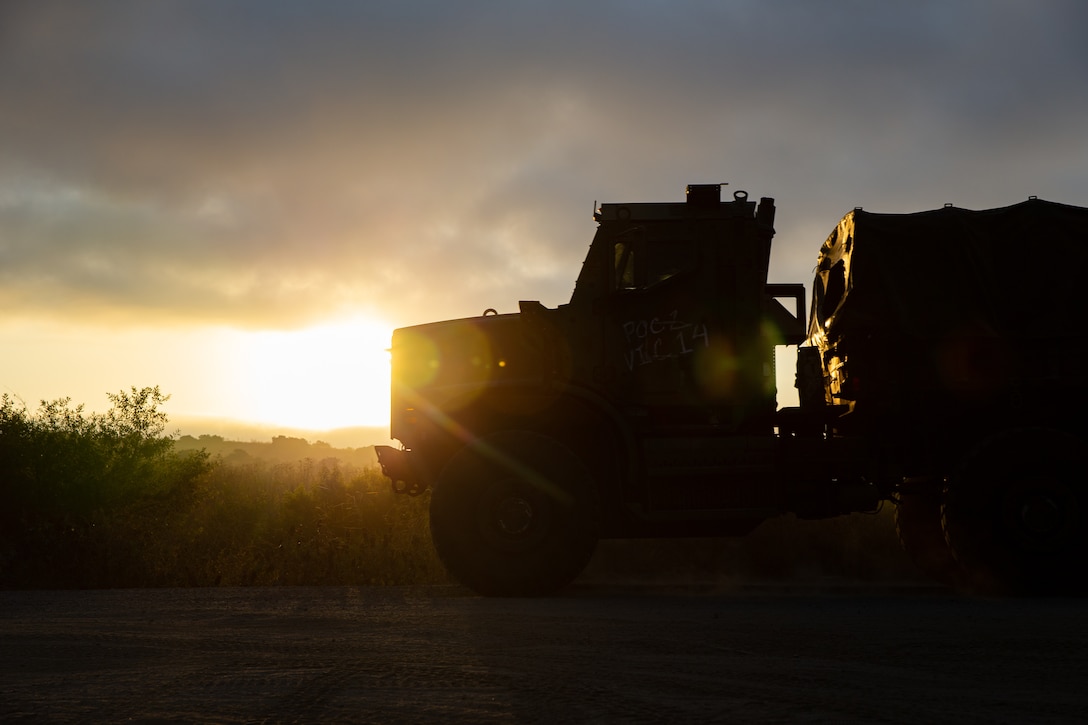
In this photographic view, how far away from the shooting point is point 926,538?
12.4 m

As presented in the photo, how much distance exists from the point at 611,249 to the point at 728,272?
4.30 feet

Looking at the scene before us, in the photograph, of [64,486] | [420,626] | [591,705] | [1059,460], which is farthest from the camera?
[64,486]

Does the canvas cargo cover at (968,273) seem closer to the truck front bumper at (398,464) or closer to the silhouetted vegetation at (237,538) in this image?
the silhouetted vegetation at (237,538)

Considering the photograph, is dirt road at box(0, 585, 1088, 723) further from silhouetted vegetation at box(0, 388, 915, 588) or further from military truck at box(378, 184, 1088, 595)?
silhouetted vegetation at box(0, 388, 915, 588)

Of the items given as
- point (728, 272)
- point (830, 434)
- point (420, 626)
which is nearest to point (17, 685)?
point (420, 626)

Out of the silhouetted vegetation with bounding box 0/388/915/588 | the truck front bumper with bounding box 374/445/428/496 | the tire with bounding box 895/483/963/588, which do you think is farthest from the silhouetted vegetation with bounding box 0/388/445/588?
the tire with bounding box 895/483/963/588

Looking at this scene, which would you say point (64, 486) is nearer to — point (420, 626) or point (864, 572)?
point (420, 626)

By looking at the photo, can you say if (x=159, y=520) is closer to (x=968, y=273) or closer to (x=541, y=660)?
(x=541, y=660)

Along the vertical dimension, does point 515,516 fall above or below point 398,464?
below

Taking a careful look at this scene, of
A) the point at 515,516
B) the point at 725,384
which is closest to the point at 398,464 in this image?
the point at 515,516

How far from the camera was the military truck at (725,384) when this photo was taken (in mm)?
10602

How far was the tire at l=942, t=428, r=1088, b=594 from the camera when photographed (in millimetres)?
10234

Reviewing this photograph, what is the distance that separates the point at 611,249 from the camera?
11.1m

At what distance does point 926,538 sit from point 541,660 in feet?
24.2
